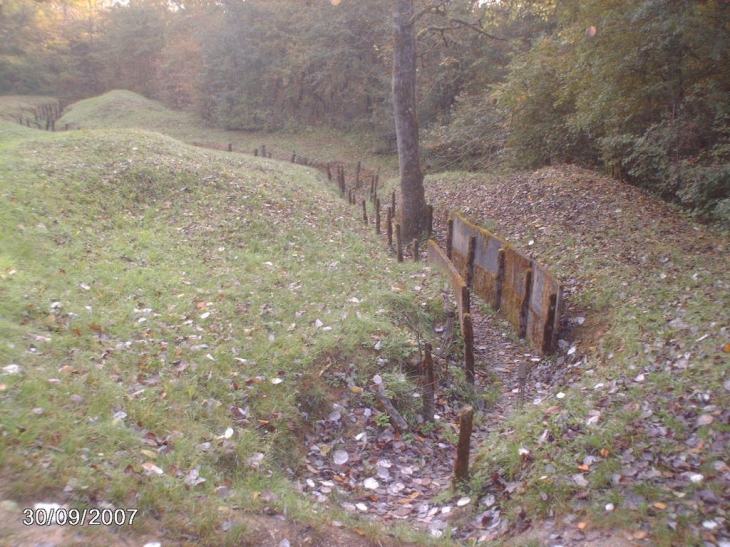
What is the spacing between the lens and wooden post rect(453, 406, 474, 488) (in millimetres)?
4828

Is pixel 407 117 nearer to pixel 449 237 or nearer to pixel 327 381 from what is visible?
pixel 449 237

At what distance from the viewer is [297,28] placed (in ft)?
116

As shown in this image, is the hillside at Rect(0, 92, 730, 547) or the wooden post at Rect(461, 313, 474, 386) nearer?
the hillside at Rect(0, 92, 730, 547)

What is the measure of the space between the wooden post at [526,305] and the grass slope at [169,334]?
1756 millimetres

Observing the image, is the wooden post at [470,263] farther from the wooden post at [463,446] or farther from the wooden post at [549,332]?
the wooden post at [463,446]

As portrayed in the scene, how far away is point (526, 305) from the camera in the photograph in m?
8.32

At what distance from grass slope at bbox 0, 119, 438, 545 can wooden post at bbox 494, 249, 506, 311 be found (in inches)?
62.6

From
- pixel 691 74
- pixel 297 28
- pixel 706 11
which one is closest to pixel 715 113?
pixel 691 74

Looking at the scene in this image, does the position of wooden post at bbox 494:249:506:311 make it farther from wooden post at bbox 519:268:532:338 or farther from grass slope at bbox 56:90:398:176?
grass slope at bbox 56:90:398:176

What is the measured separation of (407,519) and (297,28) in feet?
119

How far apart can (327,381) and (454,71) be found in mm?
23466

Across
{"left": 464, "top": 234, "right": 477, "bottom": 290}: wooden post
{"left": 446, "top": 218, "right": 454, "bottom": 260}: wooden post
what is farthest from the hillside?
{"left": 446, "top": 218, "right": 454, "bottom": 260}: wooden post

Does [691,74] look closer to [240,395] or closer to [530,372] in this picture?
[530,372]

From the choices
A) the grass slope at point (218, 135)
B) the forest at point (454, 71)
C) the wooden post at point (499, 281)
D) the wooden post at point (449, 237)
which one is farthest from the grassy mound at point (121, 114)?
the wooden post at point (499, 281)
